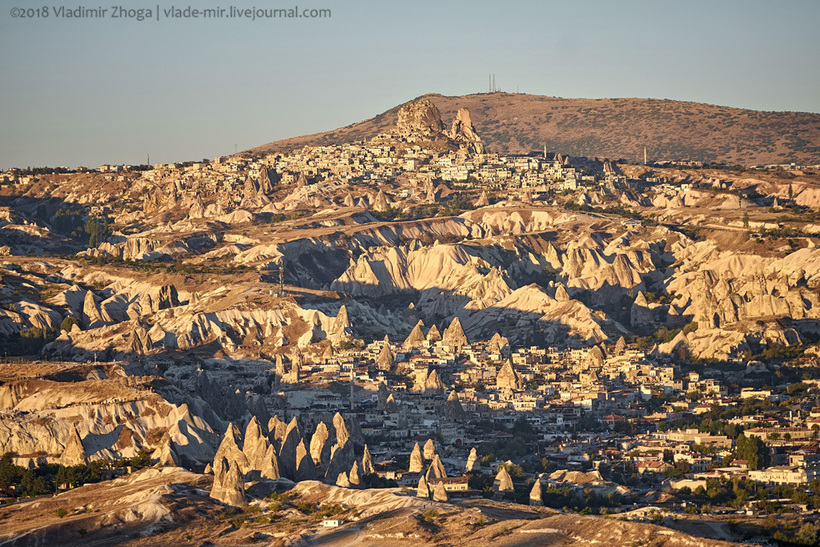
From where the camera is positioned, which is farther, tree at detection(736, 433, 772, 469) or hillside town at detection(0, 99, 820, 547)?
tree at detection(736, 433, 772, 469)

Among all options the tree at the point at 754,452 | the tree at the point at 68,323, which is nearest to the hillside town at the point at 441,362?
the tree at the point at 754,452

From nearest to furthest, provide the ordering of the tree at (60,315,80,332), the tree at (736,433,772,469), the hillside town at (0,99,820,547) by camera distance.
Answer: the hillside town at (0,99,820,547) < the tree at (736,433,772,469) < the tree at (60,315,80,332)

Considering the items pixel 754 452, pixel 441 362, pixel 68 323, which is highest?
pixel 68 323

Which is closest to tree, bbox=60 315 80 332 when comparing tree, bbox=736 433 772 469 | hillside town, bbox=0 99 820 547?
hillside town, bbox=0 99 820 547

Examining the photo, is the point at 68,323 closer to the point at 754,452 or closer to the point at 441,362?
the point at 441,362

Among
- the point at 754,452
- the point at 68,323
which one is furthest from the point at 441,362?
the point at 754,452

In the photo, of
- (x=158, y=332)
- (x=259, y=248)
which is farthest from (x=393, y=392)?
(x=259, y=248)

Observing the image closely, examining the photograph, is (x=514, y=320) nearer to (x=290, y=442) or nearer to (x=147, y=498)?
(x=290, y=442)

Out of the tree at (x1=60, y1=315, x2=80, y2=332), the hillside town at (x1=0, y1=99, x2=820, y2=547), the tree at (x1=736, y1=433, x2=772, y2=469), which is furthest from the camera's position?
the tree at (x1=60, y1=315, x2=80, y2=332)

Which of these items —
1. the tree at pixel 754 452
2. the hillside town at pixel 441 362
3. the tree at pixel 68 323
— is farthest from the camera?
the tree at pixel 68 323

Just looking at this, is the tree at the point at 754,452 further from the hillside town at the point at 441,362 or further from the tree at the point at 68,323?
the tree at the point at 68,323

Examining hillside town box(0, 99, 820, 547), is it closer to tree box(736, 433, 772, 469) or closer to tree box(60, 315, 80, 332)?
tree box(736, 433, 772, 469)

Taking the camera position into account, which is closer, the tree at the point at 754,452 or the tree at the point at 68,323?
the tree at the point at 754,452
